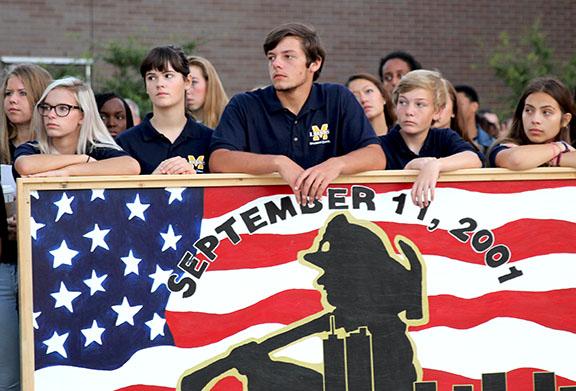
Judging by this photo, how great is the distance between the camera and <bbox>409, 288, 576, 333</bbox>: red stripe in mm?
5117

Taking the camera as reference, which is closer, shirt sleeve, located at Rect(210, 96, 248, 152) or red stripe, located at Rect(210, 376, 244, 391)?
red stripe, located at Rect(210, 376, 244, 391)

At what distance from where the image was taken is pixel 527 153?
5.27 metres

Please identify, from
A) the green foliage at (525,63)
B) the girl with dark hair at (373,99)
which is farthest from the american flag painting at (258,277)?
the green foliage at (525,63)

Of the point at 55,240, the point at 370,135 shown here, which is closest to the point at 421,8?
the point at 370,135

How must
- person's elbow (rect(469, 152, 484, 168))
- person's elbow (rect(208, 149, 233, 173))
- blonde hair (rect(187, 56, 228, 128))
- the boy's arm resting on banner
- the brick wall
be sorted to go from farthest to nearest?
1. the brick wall
2. blonde hair (rect(187, 56, 228, 128))
3. person's elbow (rect(469, 152, 484, 168))
4. person's elbow (rect(208, 149, 233, 173))
5. the boy's arm resting on banner

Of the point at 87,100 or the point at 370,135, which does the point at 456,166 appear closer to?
the point at 370,135

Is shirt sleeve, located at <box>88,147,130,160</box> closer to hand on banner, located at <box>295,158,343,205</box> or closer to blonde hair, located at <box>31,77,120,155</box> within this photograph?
blonde hair, located at <box>31,77,120,155</box>

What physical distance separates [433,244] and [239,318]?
105 cm

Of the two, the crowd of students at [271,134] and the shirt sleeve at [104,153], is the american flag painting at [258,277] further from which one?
the shirt sleeve at [104,153]

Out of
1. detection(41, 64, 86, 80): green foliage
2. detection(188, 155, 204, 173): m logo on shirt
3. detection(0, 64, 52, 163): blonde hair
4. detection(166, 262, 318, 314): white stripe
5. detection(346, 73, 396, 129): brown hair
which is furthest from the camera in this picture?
detection(41, 64, 86, 80): green foliage

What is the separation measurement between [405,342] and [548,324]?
2.59 feet

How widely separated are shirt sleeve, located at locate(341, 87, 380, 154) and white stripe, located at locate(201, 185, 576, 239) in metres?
0.40

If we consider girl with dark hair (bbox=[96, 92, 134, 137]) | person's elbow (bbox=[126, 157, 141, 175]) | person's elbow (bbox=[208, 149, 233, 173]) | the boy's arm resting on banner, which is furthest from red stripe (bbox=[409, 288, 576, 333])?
girl with dark hair (bbox=[96, 92, 134, 137])

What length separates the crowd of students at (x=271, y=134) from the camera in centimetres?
507
